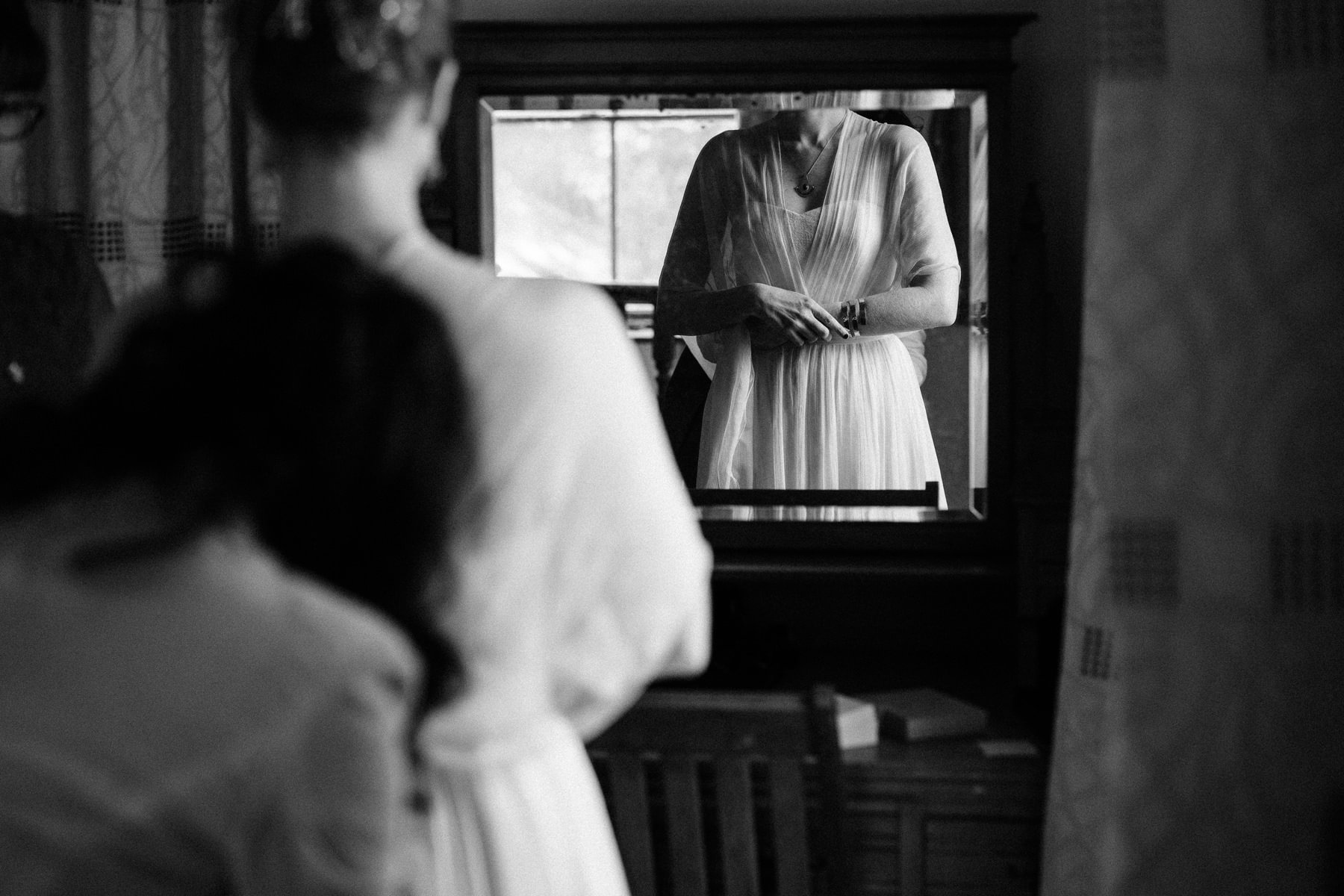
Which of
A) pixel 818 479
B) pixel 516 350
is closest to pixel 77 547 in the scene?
pixel 516 350

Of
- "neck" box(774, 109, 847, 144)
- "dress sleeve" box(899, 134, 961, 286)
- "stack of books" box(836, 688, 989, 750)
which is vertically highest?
"neck" box(774, 109, 847, 144)

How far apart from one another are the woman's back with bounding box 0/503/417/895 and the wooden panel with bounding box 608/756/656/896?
2.05 ft

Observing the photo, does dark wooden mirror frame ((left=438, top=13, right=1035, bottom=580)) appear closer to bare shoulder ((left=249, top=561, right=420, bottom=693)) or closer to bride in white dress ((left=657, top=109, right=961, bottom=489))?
bride in white dress ((left=657, top=109, right=961, bottom=489))

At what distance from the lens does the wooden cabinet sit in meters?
1.77

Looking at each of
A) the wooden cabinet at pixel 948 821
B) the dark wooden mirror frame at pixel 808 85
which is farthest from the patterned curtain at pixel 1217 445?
the dark wooden mirror frame at pixel 808 85

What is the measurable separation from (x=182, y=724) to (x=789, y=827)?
748 mm

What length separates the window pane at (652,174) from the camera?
2.11 metres

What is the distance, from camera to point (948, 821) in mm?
1782

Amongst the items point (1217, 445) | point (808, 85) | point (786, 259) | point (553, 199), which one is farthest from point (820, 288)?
point (1217, 445)

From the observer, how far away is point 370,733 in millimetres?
610

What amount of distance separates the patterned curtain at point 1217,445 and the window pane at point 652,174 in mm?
858

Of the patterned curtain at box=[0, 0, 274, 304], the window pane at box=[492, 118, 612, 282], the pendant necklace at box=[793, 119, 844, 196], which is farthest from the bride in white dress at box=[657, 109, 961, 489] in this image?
the patterned curtain at box=[0, 0, 274, 304]

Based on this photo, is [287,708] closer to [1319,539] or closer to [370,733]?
[370,733]

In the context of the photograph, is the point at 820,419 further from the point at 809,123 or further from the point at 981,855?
the point at 981,855
